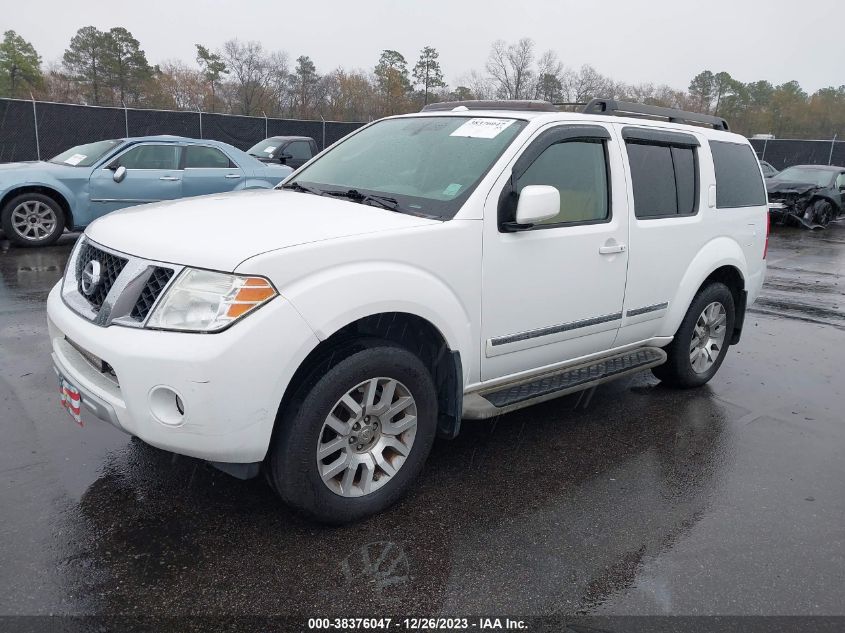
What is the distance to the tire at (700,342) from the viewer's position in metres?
4.85

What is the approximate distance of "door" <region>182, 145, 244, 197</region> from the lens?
10103 mm

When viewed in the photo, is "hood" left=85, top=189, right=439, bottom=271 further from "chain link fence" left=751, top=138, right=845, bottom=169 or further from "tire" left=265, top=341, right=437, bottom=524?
"chain link fence" left=751, top=138, right=845, bottom=169

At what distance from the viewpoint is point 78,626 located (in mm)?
2389

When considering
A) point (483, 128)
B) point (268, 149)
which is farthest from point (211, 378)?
point (268, 149)

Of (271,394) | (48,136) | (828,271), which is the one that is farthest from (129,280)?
(48,136)

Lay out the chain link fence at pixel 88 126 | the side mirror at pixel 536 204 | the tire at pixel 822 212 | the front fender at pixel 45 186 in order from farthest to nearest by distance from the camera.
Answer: the chain link fence at pixel 88 126 < the tire at pixel 822 212 < the front fender at pixel 45 186 < the side mirror at pixel 536 204

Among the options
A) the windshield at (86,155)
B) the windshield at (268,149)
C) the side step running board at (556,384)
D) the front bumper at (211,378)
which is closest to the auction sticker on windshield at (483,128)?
the side step running board at (556,384)

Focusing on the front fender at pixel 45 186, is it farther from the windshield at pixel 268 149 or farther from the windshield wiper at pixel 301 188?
the windshield wiper at pixel 301 188

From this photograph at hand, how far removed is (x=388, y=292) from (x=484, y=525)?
120cm

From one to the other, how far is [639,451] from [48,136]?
19870 mm

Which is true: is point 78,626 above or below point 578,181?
below

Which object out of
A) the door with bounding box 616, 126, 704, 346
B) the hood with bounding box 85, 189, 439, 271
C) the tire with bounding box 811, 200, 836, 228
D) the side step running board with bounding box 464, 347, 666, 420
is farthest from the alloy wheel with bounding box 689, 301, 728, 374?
the tire with bounding box 811, 200, 836, 228

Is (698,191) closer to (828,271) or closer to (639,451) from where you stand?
(639,451)

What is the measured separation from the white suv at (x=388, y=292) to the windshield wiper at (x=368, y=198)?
0.02 metres
